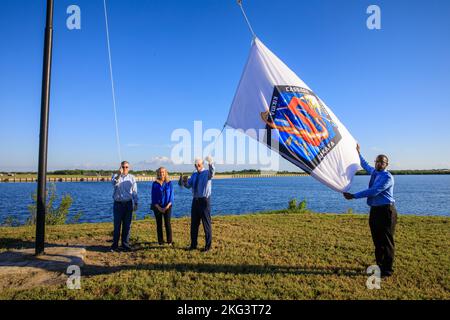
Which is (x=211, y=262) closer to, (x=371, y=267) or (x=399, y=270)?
(x=371, y=267)

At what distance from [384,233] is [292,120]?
110 inches

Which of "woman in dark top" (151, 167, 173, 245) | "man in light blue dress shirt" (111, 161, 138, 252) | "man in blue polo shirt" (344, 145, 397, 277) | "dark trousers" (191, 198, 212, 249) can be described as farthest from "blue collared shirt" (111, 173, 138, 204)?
"man in blue polo shirt" (344, 145, 397, 277)

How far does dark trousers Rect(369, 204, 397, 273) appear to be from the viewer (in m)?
5.69

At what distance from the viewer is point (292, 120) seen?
5.69m

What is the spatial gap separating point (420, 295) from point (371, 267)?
1.20 meters

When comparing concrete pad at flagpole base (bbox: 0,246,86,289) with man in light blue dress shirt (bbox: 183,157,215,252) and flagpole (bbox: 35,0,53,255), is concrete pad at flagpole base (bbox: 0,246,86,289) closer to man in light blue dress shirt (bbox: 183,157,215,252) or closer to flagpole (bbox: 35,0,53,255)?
flagpole (bbox: 35,0,53,255)

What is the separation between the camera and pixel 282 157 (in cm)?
564

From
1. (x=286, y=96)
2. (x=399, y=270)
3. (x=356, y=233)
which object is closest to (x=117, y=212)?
(x=286, y=96)

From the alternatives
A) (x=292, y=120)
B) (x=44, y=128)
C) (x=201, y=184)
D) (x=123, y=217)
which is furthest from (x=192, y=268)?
(x=44, y=128)

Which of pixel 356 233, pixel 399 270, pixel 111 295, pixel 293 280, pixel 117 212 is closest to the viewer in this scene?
pixel 111 295

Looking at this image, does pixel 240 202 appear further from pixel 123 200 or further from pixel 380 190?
pixel 380 190

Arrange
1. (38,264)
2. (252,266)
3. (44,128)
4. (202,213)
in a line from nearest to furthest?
(38,264), (252,266), (44,128), (202,213)

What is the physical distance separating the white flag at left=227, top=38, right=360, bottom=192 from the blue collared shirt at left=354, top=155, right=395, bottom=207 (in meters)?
0.43

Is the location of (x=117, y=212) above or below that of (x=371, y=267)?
above
